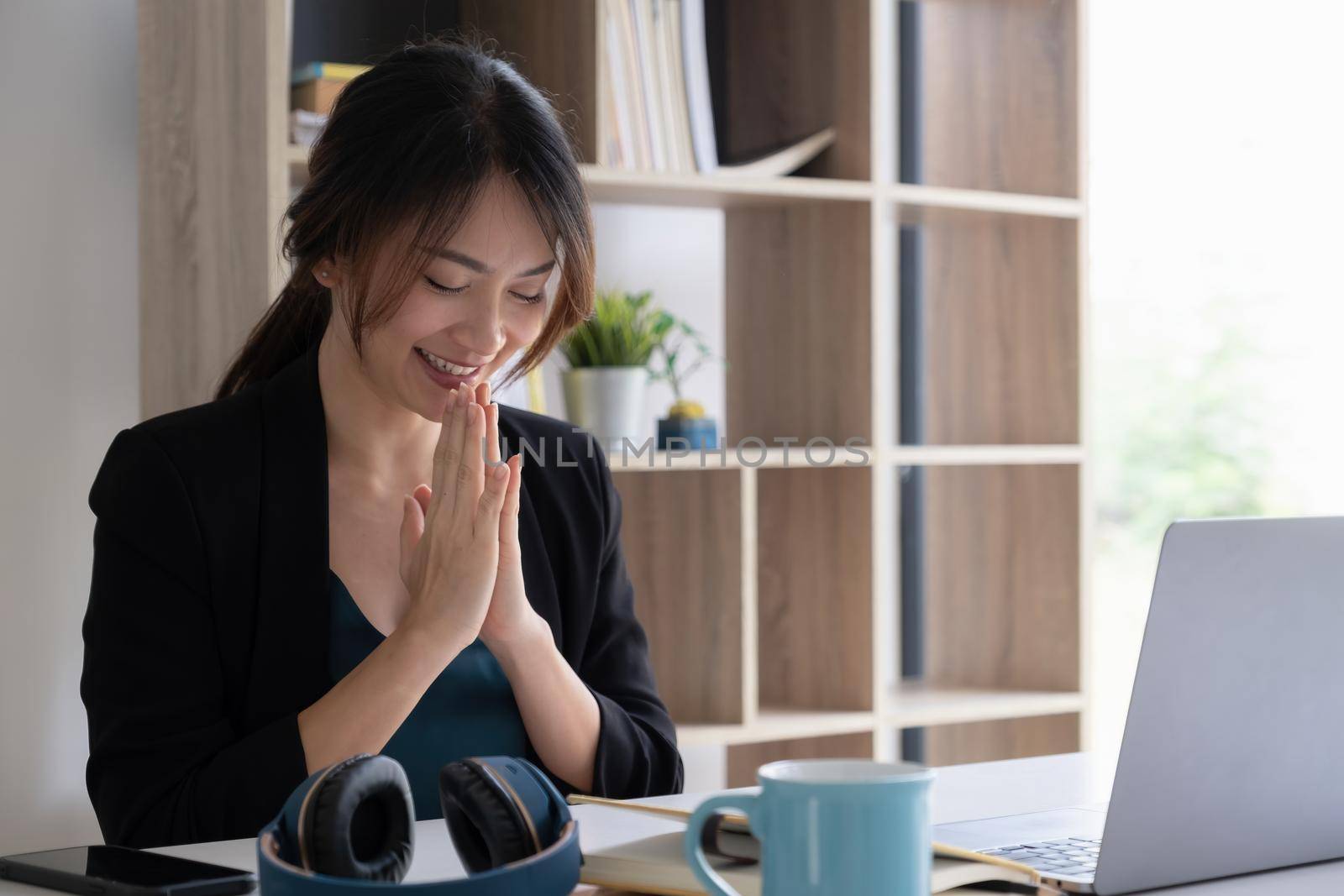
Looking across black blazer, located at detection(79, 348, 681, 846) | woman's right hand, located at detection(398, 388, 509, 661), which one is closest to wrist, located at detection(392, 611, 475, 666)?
woman's right hand, located at detection(398, 388, 509, 661)

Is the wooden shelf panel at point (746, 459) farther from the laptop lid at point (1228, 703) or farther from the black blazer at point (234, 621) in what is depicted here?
the laptop lid at point (1228, 703)

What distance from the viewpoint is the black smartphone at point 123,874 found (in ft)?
2.87

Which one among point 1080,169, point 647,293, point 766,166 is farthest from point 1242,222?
point 647,293

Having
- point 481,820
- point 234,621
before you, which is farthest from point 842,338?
point 481,820

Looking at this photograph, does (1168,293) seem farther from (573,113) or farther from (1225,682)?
(1225,682)

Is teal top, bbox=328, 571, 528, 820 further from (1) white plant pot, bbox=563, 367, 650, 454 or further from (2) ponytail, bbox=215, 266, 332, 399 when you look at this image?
(1) white plant pot, bbox=563, 367, 650, 454

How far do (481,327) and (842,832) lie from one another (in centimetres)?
86

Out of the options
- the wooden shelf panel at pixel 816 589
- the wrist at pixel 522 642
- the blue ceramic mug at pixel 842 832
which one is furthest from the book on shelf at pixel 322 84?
the blue ceramic mug at pixel 842 832

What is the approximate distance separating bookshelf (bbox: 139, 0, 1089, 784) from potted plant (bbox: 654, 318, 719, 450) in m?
0.06

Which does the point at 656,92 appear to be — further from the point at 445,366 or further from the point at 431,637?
the point at 431,637

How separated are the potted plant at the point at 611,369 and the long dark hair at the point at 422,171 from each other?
0.57m

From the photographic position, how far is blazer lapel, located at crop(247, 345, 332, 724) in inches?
56.1

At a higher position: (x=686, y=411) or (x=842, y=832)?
(x=686, y=411)

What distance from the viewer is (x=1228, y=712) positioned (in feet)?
2.85
